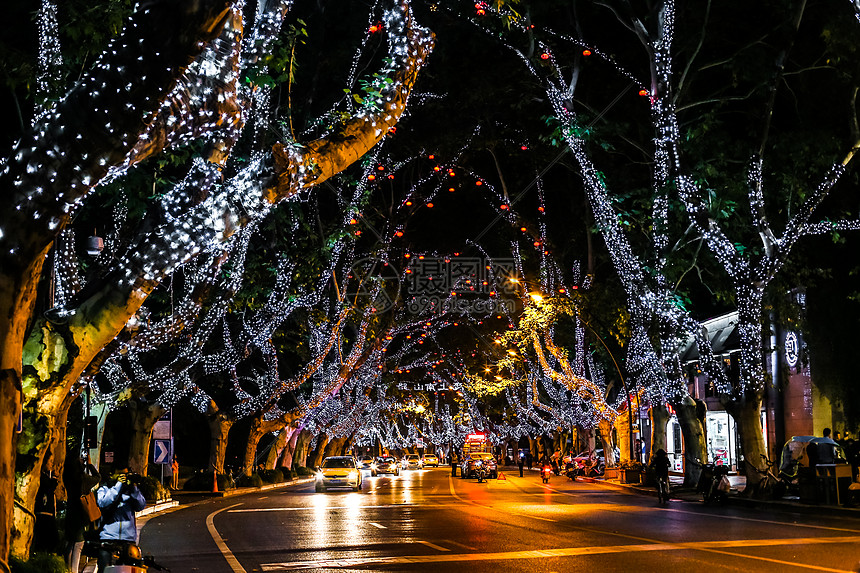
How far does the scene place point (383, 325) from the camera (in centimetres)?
4097

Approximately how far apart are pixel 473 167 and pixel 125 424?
2700 centimetres

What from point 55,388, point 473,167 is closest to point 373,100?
point 55,388

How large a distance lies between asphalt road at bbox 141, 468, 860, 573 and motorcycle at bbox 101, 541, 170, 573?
3.33 metres

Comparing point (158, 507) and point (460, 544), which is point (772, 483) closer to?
point (460, 544)

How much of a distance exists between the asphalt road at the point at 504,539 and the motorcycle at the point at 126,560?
3.33 m

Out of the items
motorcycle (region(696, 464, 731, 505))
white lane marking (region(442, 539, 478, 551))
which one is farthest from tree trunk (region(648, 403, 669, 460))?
white lane marking (region(442, 539, 478, 551))

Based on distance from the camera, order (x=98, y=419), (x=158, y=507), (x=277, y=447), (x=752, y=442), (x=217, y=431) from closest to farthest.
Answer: (x=752, y=442) < (x=158, y=507) < (x=98, y=419) < (x=217, y=431) < (x=277, y=447)

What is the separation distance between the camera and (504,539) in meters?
16.1

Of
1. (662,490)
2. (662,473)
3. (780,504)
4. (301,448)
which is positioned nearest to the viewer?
(780,504)

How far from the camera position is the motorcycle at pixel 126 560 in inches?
356

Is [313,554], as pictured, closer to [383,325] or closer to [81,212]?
[81,212]

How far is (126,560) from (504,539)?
8.16 metres

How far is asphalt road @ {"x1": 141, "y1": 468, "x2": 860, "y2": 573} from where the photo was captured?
12.9 meters

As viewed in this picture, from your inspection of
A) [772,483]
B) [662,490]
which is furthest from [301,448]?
[772,483]
